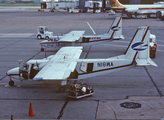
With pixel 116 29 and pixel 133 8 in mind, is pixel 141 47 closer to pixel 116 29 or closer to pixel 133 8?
pixel 116 29

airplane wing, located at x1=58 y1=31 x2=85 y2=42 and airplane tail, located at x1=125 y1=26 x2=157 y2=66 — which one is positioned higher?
airplane tail, located at x1=125 y1=26 x2=157 y2=66

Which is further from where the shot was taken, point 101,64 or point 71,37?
point 71,37

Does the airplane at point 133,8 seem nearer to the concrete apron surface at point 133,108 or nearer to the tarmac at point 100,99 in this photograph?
the tarmac at point 100,99

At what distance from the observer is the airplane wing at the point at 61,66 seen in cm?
1856

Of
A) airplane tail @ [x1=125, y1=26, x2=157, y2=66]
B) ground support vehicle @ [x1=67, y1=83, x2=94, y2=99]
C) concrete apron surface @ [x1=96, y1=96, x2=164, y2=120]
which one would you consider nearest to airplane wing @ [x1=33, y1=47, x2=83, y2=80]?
ground support vehicle @ [x1=67, y1=83, x2=94, y2=99]

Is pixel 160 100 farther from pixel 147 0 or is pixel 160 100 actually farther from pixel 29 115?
pixel 147 0

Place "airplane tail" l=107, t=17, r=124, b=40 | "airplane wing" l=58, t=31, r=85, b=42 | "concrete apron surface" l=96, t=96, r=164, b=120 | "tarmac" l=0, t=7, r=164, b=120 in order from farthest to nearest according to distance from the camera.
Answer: "airplane tail" l=107, t=17, r=124, b=40 < "airplane wing" l=58, t=31, r=85, b=42 < "tarmac" l=0, t=7, r=164, b=120 < "concrete apron surface" l=96, t=96, r=164, b=120

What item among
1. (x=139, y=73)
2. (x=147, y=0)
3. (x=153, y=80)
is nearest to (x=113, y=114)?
(x=153, y=80)

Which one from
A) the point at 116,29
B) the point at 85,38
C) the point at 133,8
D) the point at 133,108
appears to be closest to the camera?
the point at 133,108

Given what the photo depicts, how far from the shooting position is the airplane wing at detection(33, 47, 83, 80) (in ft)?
60.9

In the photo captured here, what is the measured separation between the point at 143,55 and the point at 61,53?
25.0ft

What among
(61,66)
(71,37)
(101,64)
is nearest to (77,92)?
(61,66)

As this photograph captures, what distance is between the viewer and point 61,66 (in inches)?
839

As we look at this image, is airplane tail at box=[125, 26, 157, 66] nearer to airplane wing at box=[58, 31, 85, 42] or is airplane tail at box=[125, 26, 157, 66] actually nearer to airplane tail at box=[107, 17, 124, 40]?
airplane wing at box=[58, 31, 85, 42]
